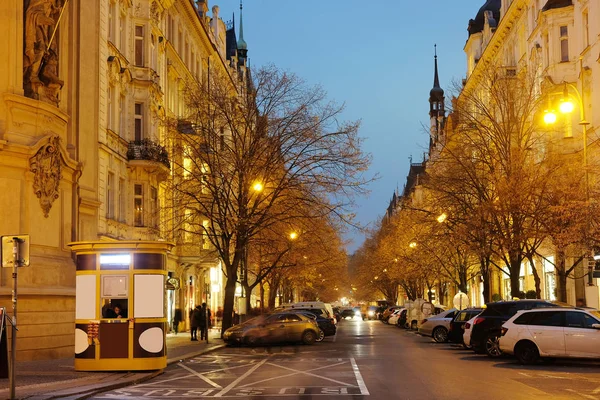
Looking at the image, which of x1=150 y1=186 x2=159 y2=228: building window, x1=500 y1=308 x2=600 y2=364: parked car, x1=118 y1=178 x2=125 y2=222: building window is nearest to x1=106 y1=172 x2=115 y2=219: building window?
x1=118 y1=178 x2=125 y2=222: building window

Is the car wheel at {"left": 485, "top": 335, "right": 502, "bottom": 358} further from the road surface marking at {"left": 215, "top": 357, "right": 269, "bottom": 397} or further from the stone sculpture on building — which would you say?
the stone sculpture on building

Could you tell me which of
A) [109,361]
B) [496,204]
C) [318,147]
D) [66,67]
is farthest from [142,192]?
[109,361]

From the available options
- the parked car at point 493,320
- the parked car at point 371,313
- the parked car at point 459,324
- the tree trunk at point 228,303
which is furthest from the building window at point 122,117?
the parked car at point 371,313

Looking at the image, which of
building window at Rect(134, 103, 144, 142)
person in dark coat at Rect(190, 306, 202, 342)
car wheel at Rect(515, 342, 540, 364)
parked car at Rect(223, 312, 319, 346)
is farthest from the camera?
building window at Rect(134, 103, 144, 142)

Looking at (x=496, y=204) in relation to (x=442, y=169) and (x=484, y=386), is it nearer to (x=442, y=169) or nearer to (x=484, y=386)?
(x=442, y=169)

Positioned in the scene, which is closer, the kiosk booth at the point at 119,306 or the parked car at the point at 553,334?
the kiosk booth at the point at 119,306

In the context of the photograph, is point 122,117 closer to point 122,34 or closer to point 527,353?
point 122,34

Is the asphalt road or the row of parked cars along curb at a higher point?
the row of parked cars along curb

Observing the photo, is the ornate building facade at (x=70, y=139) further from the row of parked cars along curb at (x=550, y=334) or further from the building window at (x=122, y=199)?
the row of parked cars along curb at (x=550, y=334)

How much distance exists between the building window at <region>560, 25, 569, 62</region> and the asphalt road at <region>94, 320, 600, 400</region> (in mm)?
24232

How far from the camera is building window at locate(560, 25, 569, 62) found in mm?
48594

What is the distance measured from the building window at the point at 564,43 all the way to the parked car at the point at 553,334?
87.5ft

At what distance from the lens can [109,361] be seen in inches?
881

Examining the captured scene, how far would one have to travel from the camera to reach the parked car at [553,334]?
78.7 feet
